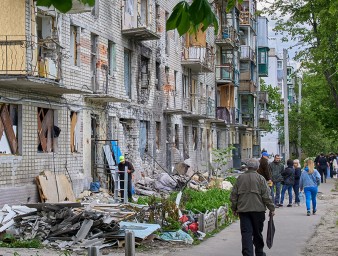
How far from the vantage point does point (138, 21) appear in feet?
91.6

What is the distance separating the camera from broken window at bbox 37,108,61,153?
64.0ft

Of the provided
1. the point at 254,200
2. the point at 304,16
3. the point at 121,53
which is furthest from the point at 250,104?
the point at 254,200

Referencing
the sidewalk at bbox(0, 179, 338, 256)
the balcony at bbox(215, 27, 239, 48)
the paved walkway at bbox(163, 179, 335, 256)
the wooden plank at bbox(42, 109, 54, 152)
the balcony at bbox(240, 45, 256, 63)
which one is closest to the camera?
the sidewalk at bbox(0, 179, 338, 256)

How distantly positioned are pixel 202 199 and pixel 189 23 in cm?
1453

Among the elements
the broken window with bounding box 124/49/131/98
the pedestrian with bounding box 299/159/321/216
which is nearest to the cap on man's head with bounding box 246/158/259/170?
the pedestrian with bounding box 299/159/321/216

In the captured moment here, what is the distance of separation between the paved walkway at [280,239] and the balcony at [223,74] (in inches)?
1067

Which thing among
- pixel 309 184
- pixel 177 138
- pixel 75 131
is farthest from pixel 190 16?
pixel 177 138

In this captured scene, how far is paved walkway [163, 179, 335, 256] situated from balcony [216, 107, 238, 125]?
2690cm

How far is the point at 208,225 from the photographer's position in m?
15.1

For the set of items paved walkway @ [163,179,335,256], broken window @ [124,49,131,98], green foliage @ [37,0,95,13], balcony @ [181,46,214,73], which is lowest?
paved walkway @ [163,179,335,256]

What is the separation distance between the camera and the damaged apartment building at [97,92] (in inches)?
693

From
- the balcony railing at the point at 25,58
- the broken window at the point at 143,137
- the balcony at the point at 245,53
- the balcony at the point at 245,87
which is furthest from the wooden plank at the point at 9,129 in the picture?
the balcony at the point at 245,87

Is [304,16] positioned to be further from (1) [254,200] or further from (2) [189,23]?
(2) [189,23]

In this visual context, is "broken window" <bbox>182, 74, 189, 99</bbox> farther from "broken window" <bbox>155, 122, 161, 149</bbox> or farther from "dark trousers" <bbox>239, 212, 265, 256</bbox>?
"dark trousers" <bbox>239, 212, 265, 256</bbox>
